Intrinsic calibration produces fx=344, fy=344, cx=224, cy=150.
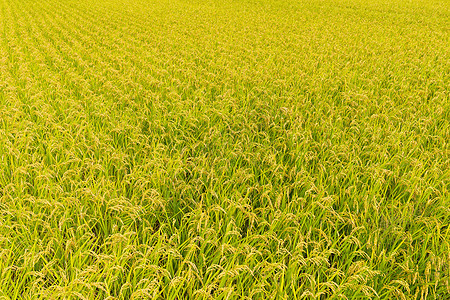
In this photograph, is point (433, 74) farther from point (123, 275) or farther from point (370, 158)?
point (123, 275)

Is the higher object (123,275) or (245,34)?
(245,34)

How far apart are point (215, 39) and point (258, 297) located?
9.45 metres

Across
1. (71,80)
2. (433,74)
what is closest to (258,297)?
(71,80)

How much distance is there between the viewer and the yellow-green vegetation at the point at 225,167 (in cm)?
219

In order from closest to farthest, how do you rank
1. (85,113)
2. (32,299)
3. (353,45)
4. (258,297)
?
(32,299), (258,297), (85,113), (353,45)

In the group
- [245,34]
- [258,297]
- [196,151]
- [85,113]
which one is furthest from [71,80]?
[245,34]

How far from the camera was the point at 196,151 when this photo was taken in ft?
13.0

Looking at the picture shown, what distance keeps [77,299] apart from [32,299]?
0.24m

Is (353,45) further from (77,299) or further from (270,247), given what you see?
(77,299)

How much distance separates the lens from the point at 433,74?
716cm

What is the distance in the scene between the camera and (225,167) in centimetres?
305

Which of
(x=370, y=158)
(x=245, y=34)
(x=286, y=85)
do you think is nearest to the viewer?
(x=370, y=158)

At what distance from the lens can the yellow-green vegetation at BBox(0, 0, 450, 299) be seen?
2.19m

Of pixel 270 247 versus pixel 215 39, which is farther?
pixel 215 39
